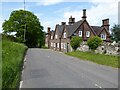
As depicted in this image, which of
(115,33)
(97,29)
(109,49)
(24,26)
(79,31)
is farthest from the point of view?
(24,26)

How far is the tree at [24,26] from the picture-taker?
9288 centimetres

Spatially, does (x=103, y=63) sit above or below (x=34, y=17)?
below

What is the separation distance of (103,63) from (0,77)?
20.9 meters

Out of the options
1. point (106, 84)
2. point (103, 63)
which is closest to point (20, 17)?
point (103, 63)

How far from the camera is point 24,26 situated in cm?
9262

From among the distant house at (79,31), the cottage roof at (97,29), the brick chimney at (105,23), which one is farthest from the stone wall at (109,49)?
the brick chimney at (105,23)

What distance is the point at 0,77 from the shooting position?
9.95m

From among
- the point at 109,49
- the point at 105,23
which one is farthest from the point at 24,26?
the point at 109,49

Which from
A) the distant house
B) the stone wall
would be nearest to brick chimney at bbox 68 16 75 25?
the distant house

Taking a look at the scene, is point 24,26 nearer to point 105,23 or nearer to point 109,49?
point 105,23

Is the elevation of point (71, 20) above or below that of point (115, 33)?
above

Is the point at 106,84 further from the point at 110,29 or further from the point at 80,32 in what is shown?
the point at 110,29

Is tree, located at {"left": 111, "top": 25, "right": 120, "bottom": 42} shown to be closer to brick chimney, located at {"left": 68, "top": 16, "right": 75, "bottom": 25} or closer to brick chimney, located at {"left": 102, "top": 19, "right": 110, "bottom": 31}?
brick chimney, located at {"left": 102, "top": 19, "right": 110, "bottom": 31}

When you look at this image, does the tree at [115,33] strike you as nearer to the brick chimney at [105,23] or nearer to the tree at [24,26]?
the brick chimney at [105,23]
